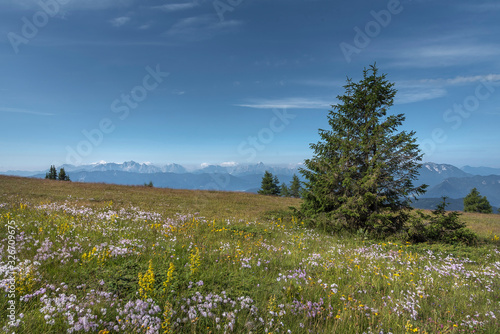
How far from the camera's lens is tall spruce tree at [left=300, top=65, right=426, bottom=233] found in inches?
376

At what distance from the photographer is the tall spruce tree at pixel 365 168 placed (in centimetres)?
955

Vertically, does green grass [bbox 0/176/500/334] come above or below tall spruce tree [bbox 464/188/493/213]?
above

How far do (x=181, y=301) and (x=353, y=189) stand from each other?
28.7ft

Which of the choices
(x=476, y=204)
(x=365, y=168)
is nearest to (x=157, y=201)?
(x=365, y=168)

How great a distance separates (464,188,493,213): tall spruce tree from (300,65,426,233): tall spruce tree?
61087 mm

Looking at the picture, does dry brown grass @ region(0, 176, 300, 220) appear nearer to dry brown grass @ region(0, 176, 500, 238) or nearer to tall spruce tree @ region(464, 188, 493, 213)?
dry brown grass @ region(0, 176, 500, 238)

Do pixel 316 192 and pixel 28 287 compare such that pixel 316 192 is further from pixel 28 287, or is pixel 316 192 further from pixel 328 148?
pixel 28 287

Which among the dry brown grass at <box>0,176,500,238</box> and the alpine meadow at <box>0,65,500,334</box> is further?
the dry brown grass at <box>0,176,500,238</box>

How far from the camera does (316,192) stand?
11234 mm

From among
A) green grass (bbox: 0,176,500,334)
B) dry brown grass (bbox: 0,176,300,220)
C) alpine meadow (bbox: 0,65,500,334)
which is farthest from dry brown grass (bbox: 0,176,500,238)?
green grass (bbox: 0,176,500,334)

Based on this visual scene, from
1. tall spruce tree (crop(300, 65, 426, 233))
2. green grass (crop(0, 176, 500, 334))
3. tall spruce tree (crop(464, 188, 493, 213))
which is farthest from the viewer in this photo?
tall spruce tree (crop(464, 188, 493, 213))

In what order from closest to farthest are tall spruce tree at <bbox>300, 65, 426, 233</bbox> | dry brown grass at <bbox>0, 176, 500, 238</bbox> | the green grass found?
1. the green grass
2. tall spruce tree at <bbox>300, 65, 426, 233</bbox>
3. dry brown grass at <bbox>0, 176, 500, 238</bbox>

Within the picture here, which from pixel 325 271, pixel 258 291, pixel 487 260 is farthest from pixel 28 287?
pixel 487 260

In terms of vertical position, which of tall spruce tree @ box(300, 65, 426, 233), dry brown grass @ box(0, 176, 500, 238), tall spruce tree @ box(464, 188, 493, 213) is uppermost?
tall spruce tree @ box(300, 65, 426, 233)
